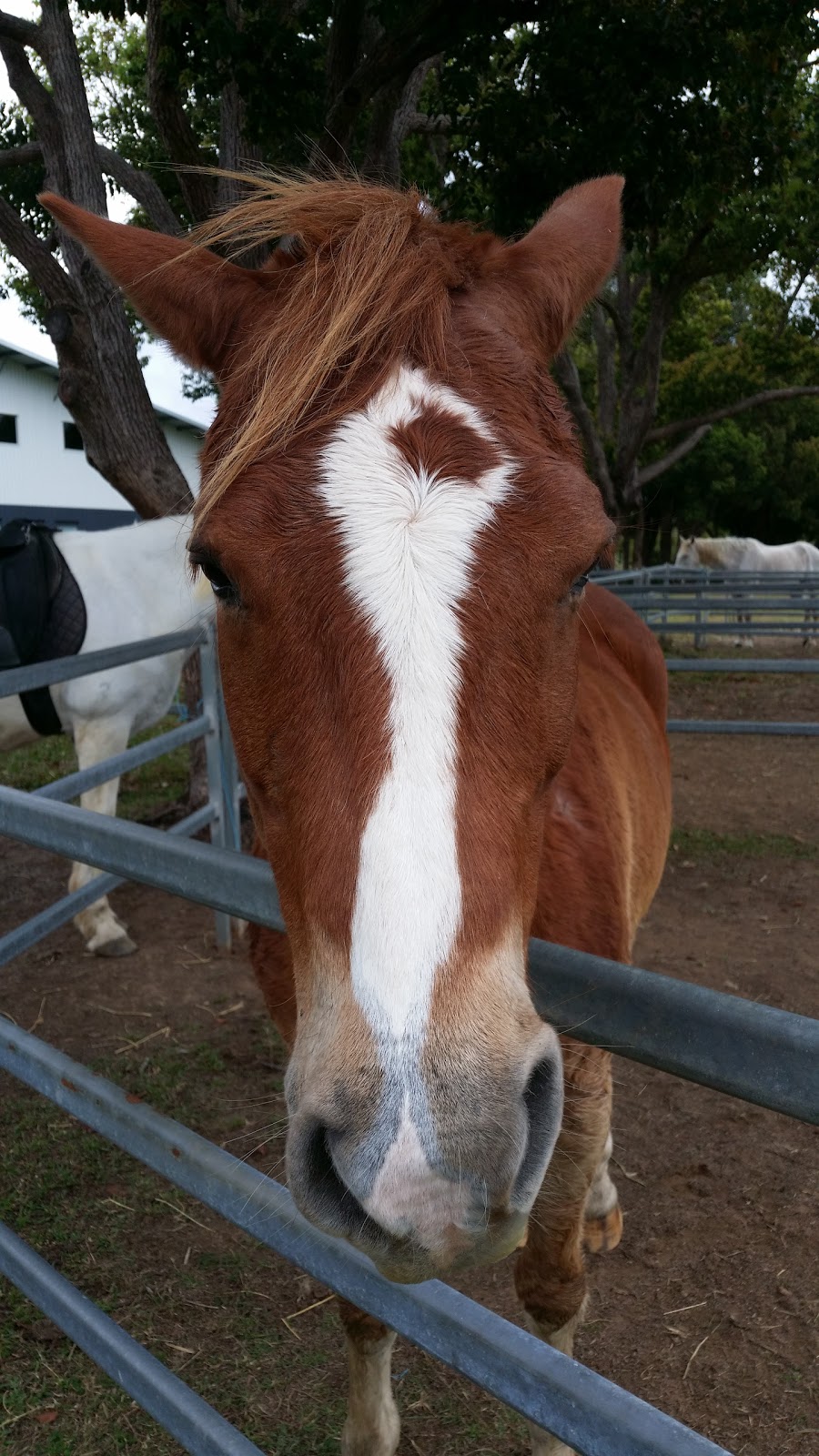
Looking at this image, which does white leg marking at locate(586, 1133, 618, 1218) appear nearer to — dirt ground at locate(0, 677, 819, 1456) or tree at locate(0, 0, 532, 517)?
dirt ground at locate(0, 677, 819, 1456)

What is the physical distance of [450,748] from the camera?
1.06 meters

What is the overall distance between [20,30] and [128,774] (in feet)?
17.1

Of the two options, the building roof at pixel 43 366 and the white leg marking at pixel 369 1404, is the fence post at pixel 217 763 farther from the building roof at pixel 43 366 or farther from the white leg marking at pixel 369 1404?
the building roof at pixel 43 366

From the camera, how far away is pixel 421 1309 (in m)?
1.17

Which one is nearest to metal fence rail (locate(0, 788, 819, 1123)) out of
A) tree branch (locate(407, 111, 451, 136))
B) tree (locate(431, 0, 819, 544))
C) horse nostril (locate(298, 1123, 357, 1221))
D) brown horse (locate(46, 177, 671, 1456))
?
brown horse (locate(46, 177, 671, 1456))

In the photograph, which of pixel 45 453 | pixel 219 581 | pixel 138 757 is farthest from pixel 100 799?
pixel 45 453

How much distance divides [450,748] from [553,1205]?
133 centimetres

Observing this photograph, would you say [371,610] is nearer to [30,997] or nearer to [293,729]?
[293,729]

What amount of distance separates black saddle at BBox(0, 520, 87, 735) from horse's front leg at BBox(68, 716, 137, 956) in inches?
7.3

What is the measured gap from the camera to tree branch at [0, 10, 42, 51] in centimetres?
541

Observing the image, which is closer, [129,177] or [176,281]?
[176,281]

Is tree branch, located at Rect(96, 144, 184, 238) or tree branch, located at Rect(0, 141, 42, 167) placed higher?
tree branch, located at Rect(0, 141, 42, 167)

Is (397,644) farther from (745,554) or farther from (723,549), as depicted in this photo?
(745,554)

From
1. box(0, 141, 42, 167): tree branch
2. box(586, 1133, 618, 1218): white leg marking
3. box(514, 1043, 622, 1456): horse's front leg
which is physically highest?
box(0, 141, 42, 167): tree branch
